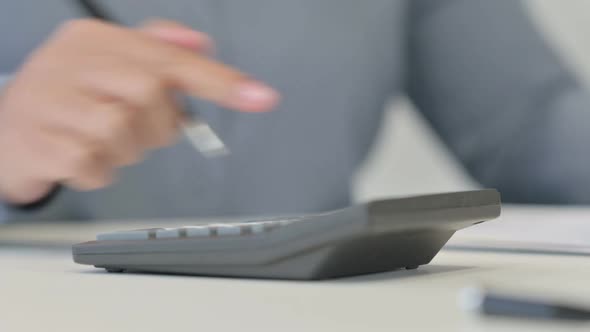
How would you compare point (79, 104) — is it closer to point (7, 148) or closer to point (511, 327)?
point (7, 148)

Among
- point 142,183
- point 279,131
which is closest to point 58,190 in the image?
point 142,183

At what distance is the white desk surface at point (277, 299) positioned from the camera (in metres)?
0.15

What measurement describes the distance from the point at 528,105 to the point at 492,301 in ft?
2.64

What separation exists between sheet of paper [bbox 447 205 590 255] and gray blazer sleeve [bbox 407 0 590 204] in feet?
1.41

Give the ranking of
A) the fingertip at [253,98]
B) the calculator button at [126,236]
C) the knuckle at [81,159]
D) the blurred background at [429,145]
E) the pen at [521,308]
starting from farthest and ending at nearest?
1. the blurred background at [429,145]
2. the knuckle at [81,159]
3. the fingertip at [253,98]
4. the calculator button at [126,236]
5. the pen at [521,308]

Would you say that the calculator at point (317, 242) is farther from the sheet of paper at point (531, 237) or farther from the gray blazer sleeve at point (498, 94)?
the gray blazer sleeve at point (498, 94)

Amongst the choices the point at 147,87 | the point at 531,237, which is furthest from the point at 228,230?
the point at 147,87

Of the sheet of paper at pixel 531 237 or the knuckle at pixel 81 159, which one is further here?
the knuckle at pixel 81 159

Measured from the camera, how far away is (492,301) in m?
0.14

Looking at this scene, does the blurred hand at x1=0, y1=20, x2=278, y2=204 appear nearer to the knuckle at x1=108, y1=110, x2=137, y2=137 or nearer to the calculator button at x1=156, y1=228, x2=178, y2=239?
the knuckle at x1=108, y1=110, x2=137, y2=137

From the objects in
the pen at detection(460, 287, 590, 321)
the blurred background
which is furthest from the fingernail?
the blurred background

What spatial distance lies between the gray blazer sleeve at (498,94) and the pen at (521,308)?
0.65 m

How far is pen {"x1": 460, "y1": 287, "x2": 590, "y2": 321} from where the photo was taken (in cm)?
14

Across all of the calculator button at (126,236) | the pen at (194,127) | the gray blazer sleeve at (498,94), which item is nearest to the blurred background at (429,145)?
the gray blazer sleeve at (498,94)
